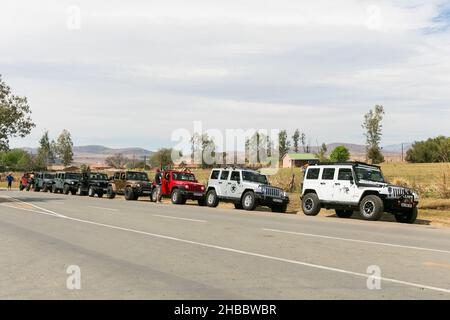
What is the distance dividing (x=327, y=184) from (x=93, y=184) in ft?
66.9

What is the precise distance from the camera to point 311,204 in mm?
20734

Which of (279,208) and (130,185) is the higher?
(130,185)

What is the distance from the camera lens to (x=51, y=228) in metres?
14.1

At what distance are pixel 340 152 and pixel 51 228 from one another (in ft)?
302

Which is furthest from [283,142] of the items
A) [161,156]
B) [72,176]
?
[72,176]

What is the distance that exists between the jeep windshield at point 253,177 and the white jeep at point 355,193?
133 inches

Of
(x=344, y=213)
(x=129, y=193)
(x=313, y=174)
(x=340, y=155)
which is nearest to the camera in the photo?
(x=313, y=174)

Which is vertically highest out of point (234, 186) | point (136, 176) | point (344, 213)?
point (136, 176)

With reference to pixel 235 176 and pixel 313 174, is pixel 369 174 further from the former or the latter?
pixel 235 176

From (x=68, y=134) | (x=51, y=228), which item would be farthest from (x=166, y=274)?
(x=68, y=134)

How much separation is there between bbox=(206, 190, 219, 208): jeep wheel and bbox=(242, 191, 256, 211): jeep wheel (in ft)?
6.94

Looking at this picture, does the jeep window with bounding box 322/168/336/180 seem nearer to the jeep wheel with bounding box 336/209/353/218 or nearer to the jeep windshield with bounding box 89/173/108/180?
the jeep wheel with bounding box 336/209/353/218

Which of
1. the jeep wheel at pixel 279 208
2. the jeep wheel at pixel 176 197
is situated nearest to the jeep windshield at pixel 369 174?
the jeep wheel at pixel 279 208
